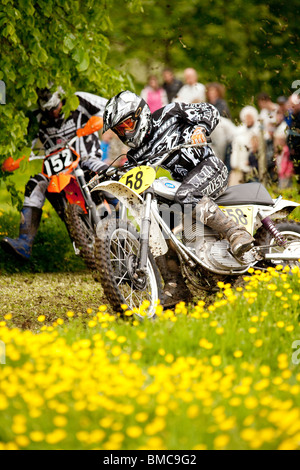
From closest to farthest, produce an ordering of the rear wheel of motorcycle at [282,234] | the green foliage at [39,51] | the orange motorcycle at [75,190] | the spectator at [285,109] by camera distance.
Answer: the rear wheel of motorcycle at [282,234] < the green foliage at [39,51] < the orange motorcycle at [75,190] < the spectator at [285,109]

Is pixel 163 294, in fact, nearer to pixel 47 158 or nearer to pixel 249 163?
pixel 47 158

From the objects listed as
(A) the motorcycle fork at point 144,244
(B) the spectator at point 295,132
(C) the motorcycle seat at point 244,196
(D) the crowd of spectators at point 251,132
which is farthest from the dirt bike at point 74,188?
(B) the spectator at point 295,132

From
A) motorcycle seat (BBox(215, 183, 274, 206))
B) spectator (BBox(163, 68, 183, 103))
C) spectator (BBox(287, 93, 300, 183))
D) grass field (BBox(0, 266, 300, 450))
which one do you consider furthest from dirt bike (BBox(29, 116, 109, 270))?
spectator (BBox(163, 68, 183, 103))

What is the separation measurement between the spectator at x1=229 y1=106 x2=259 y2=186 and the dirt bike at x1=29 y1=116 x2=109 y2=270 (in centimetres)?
429

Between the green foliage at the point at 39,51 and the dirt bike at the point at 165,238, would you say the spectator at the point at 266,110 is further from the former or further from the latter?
the dirt bike at the point at 165,238

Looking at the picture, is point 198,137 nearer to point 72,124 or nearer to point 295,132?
point 72,124

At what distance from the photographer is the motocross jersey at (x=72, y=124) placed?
322 inches

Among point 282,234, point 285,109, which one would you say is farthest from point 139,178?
point 285,109

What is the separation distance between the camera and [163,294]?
19.2 ft

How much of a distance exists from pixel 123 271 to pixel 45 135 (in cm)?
360

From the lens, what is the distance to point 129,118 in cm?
546

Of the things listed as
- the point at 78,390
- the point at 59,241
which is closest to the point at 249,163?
the point at 59,241

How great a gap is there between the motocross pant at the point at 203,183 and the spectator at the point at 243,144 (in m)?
5.70

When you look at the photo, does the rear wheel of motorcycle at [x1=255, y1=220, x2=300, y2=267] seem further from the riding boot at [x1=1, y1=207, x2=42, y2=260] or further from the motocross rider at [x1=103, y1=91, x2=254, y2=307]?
the riding boot at [x1=1, y1=207, x2=42, y2=260]
